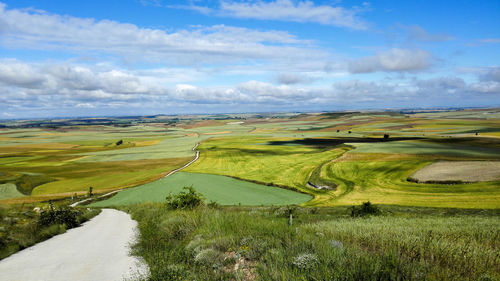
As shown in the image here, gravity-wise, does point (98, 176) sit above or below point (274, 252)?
below

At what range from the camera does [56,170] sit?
66938 millimetres

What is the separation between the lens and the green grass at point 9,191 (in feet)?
148

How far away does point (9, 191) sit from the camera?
47938 mm

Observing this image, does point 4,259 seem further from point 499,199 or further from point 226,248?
point 499,199

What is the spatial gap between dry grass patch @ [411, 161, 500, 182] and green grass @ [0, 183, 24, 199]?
69.8 metres

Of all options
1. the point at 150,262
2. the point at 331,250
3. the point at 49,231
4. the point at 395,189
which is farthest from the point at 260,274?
the point at 395,189

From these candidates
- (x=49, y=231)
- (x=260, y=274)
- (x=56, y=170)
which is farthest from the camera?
(x=56, y=170)

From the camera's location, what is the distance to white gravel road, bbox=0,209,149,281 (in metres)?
8.53

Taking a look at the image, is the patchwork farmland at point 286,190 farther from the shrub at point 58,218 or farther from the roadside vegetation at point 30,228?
the shrub at point 58,218

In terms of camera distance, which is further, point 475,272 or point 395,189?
point 395,189

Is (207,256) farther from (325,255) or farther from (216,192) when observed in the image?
(216,192)

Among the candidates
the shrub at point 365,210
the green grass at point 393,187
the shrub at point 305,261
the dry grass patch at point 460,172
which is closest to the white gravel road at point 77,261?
the shrub at point 305,261

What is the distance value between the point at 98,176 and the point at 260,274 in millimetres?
63985

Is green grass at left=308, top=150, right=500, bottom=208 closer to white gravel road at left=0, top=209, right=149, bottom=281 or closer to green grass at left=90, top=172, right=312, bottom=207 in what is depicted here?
green grass at left=90, top=172, right=312, bottom=207
